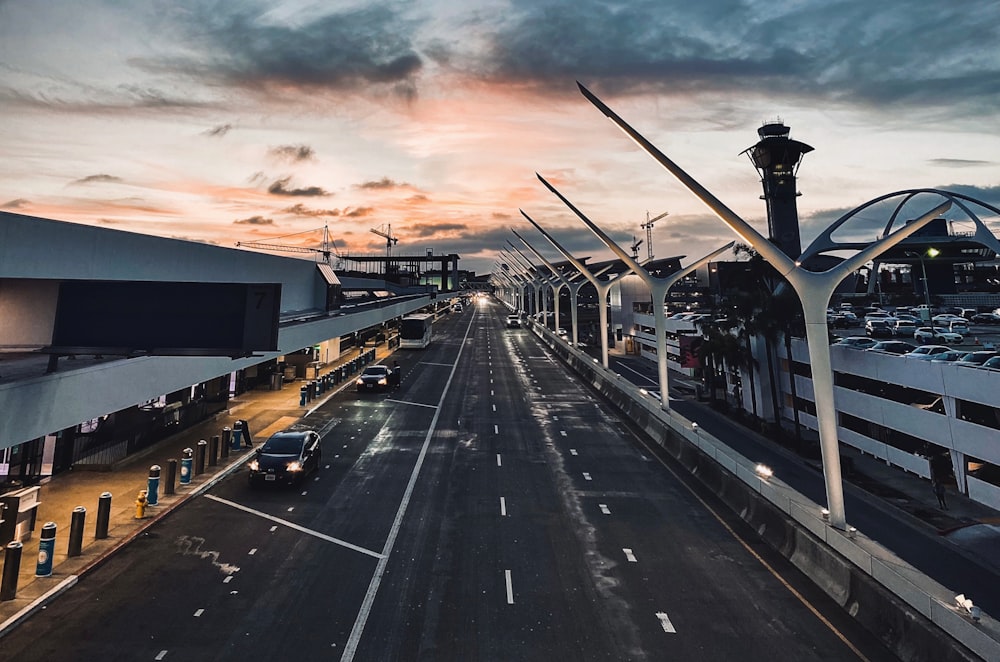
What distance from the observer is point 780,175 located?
125 meters

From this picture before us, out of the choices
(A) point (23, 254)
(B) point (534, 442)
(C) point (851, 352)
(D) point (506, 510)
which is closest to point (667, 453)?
(B) point (534, 442)

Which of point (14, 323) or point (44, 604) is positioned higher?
point (14, 323)

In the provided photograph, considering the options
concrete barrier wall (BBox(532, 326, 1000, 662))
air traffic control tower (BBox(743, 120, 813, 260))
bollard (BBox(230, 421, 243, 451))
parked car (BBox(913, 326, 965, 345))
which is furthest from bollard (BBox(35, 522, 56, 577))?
air traffic control tower (BBox(743, 120, 813, 260))

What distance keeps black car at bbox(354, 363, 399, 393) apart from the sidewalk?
22.7 feet

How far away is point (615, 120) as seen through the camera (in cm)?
1666

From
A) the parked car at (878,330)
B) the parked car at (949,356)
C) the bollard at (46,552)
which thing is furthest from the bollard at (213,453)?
the parked car at (878,330)

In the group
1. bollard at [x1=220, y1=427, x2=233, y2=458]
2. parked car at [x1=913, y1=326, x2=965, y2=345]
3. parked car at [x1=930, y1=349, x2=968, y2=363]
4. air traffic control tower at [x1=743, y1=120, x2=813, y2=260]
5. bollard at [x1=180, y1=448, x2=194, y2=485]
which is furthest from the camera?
air traffic control tower at [x1=743, y1=120, x2=813, y2=260]

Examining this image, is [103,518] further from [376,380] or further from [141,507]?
[376,380]

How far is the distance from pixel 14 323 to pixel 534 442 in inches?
825

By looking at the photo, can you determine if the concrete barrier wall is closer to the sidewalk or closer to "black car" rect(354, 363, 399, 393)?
the sidewalk

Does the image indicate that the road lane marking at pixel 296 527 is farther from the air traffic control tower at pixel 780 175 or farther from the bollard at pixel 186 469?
the air traffic control tower at pixel 780 175

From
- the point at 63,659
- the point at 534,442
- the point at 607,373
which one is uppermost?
the point at 607,373

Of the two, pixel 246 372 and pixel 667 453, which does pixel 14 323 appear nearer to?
pixel 246 372

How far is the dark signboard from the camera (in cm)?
1372
